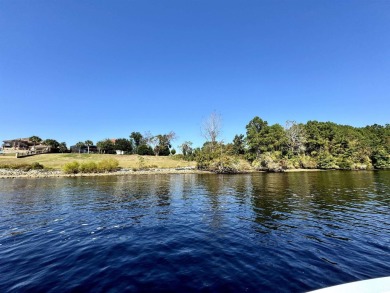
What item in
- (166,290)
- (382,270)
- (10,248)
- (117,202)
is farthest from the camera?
(117,202)

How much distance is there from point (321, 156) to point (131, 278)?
88.2m

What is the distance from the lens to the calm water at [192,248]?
7383 millimetres

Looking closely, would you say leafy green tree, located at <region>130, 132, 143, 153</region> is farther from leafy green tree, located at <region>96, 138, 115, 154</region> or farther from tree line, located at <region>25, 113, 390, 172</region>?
tree line, located at <region>25, 113, 390, 172</region>

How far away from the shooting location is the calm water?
738cm

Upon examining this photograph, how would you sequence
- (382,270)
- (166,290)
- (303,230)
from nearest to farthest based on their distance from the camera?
(166,290), (382,270), (303,230)

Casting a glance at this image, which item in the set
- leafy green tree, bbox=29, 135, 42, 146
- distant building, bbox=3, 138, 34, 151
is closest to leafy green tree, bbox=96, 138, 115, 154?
leafy green tree, bbox=29, 135, 42, 146

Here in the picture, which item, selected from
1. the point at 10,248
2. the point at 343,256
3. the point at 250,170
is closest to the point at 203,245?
the point at 343,256

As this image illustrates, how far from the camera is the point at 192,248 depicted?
1028 centimetres

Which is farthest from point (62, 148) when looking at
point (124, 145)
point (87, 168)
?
point (87, 168)

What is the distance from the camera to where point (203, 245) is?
10.7 meters

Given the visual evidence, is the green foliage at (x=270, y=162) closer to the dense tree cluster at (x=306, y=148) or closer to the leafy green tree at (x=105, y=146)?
the dense tree cluster at (x=306, y=148)

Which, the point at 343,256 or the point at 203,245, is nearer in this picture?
the point at 343,256

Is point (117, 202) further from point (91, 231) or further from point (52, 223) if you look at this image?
point (91, 231)

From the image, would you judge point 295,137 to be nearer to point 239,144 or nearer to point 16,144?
point 239,144
